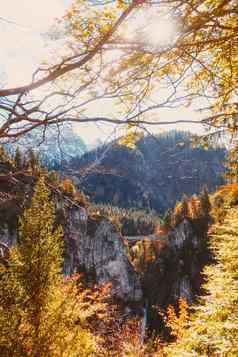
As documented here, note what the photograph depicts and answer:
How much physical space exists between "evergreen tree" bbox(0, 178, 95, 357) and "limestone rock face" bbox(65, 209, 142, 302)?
26.8 meters

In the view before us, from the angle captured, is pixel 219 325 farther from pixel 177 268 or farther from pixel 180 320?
pixel 177 268

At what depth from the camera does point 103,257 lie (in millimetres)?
40969

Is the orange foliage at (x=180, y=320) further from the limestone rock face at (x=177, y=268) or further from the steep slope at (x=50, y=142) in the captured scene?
the limestone rock face at (x=177, y=268)

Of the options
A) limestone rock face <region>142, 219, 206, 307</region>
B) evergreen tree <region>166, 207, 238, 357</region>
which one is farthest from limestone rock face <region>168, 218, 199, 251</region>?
evergreen tree <region>166, 207, 238, 357</region>

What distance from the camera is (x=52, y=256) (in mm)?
9906

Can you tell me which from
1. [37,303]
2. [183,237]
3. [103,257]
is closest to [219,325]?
[37,303]

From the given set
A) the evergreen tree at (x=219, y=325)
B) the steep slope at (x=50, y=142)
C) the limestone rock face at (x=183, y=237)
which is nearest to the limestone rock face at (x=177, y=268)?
the limestone rock face at (x=183, y=237)

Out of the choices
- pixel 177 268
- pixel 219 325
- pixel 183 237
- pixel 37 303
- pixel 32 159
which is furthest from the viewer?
pixel 183 237

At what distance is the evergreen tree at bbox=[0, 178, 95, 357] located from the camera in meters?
8.42

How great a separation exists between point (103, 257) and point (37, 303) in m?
32.2

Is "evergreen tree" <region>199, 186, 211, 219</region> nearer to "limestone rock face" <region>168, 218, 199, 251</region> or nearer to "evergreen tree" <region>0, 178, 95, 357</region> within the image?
"limestone rock face" <region>168, 218, 199, 251</region>

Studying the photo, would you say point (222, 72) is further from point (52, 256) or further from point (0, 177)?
point (52, 256)

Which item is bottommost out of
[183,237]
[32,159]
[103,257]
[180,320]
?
[103,257]

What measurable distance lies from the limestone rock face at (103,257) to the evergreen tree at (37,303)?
26777mm
